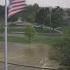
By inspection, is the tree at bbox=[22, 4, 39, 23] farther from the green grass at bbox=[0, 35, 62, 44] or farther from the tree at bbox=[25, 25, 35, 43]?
the green grass at bbox=[0, 35, 62, 44]

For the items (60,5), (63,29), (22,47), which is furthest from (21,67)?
(60,5)

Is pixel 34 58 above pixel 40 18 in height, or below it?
below

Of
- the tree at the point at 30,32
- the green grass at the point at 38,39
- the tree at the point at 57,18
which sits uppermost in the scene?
the tree at the point at 57,18

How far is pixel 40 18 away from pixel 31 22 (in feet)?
1.02

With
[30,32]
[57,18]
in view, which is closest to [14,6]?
[57,18]

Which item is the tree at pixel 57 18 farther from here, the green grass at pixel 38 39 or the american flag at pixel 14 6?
the american flag at pixel 14 6

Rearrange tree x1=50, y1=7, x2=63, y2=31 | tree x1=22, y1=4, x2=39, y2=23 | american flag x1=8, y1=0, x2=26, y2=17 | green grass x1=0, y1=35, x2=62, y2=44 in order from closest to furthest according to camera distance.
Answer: american flag x1=8, y1=0, x2=26, y2=17 < green grass x1=0, y1=35, x2=62, y2=44 < tree x1=50, y1=7, x2=63, y2=31 < tree x1=22, y1=4, x2=39, y2=23

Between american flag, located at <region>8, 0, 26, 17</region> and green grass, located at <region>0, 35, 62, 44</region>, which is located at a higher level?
american flag, located at <region>8, 0, 26, 17</region>

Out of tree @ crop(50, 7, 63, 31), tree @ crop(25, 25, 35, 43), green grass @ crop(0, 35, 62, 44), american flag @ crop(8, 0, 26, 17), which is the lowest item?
green grass @ crop(0, 35, 62, 44)

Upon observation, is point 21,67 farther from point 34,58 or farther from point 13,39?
point 13,39

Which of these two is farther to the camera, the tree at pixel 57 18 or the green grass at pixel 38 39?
the tree at pixel 57 18

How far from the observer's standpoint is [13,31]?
31.2 ft

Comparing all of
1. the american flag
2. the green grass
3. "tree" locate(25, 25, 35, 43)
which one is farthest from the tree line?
the american flag

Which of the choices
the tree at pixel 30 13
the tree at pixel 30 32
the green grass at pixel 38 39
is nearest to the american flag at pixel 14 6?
the green grass at pixel 38 39
